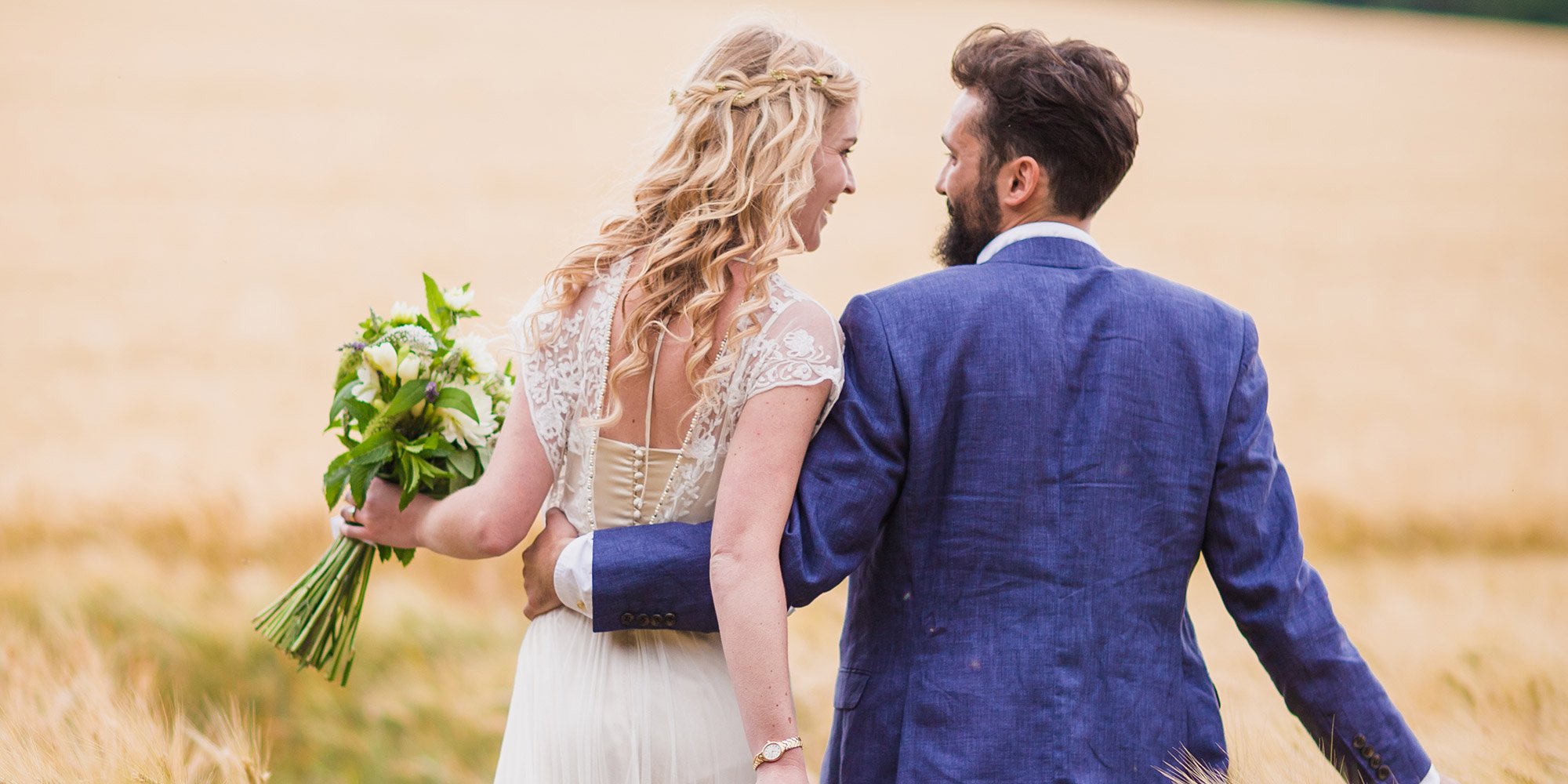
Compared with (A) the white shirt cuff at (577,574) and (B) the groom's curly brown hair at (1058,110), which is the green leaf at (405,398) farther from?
(B) the groom's curly brown hair at (1058,110)

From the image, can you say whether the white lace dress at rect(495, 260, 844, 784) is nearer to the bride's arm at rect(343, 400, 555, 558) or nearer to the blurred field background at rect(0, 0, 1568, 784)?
the bride's arm at rect(343, 400, 555, 558)

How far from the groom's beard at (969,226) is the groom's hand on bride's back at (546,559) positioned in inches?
31.5

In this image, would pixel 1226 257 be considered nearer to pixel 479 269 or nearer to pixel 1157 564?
pixel 479 269

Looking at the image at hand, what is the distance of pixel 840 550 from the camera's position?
195cm

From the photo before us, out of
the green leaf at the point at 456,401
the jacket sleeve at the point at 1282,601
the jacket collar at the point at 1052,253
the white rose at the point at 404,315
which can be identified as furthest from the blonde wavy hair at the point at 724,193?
the jacket sleeve at the point at 1282,601

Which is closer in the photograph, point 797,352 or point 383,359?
point 797,352

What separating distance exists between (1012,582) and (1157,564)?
25 cm

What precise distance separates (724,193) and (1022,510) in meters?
0.67

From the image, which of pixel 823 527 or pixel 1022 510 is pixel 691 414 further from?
pixel 1022 510

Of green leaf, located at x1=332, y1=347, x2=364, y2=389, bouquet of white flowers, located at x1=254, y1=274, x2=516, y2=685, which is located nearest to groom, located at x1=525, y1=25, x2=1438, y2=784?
bouquet of white flowers, located at x1=254, y1=274, x2=516, y2=685

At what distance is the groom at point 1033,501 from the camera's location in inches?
76.3

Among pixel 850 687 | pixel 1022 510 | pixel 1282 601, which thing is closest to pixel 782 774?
pixel 850 687

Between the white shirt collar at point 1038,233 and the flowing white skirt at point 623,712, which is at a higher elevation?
the white shirt collar at point 1038,233

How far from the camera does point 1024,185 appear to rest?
2.04m
